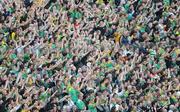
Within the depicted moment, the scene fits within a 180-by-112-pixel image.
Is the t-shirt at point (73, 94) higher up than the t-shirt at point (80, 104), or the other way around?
the t-shirt at point (73, 94)

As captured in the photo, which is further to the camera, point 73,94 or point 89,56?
point 89,56

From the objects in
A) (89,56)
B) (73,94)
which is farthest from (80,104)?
(89,56)

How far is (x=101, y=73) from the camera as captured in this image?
268 centimetres

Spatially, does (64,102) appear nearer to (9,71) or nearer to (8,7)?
(9,71)

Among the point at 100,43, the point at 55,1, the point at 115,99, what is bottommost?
the point at 115,99

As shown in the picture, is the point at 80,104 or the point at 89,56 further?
the point at 89,56

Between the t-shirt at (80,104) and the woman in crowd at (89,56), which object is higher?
the woman in crowd at (89,56)

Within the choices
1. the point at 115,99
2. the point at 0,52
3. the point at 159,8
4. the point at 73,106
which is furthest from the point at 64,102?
the point at 159,8

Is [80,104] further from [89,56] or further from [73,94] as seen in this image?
[89,56]

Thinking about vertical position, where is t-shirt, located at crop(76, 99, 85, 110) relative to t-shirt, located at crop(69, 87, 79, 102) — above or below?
below

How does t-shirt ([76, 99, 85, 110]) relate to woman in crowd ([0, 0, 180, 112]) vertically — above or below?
below

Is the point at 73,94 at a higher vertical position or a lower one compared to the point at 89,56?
lower

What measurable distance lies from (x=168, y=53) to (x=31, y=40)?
3.00 ft

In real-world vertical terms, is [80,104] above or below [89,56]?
below
